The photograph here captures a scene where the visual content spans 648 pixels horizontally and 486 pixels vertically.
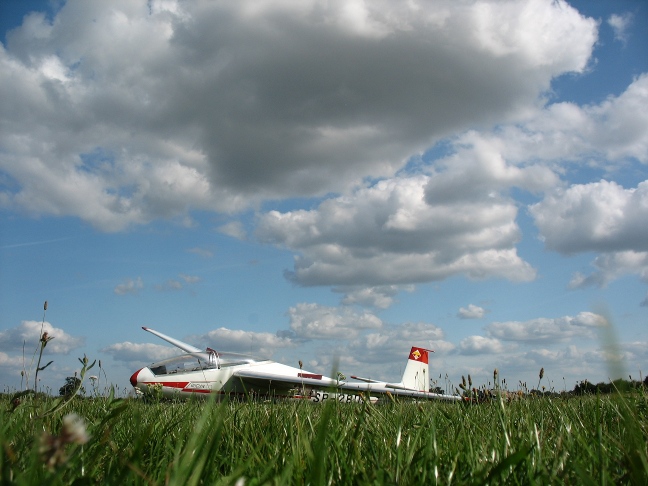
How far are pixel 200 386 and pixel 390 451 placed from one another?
15348 millimetres

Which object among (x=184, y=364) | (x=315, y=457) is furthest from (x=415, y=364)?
(x=315, y=457)

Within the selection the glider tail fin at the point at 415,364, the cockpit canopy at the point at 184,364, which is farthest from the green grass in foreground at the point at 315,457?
the glider tail fin at the point at 415,364

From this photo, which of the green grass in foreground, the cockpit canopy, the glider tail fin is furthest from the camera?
the glider tail fin

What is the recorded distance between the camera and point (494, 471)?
860 millimetres

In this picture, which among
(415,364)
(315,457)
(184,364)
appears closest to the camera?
(315,457)

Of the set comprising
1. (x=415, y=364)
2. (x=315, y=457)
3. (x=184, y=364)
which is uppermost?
(x=415, y=364)

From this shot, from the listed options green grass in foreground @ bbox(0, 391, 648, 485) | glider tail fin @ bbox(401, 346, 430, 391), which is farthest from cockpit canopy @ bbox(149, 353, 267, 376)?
green grass in foreground @ bbox(0, 391, 648, 485)

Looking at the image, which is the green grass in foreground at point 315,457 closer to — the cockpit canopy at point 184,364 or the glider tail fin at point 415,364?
the cockpit canopy at point 184,364

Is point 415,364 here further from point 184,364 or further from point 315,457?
point 315,457

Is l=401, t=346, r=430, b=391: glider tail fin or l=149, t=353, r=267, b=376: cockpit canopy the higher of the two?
l=401, t=346, r=430, b=391: glider tail fin

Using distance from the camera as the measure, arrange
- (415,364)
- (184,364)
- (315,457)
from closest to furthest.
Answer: (315,457) → (184,364) → (415,364)

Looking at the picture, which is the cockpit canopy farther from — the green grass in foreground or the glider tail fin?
the green grass in foreground

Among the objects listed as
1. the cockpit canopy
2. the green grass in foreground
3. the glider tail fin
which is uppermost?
the glider tail fin

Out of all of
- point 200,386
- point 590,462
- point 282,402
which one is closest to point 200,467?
point 590,462
